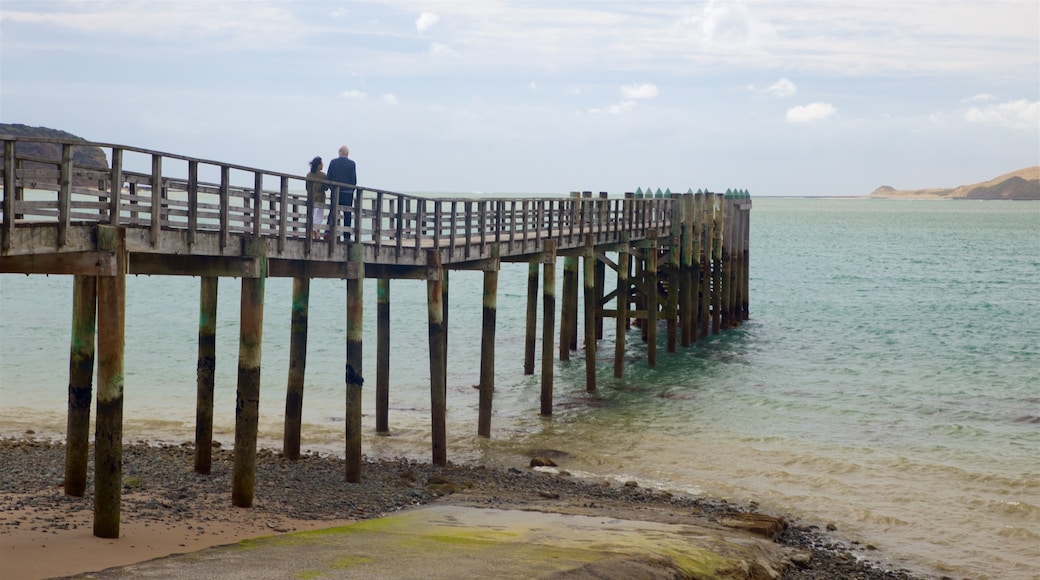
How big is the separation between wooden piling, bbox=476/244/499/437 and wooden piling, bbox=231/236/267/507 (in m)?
6.50

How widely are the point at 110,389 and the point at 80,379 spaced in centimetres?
241

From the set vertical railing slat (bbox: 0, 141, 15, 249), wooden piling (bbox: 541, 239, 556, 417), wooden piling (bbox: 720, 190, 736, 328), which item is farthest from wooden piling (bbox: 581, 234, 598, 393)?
vertical railing slat (bbox: 0, 141, 15, 249)

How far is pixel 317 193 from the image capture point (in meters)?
16.0

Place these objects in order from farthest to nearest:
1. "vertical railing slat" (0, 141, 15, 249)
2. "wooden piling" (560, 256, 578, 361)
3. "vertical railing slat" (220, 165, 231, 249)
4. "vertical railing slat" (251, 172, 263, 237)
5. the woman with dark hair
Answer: "wooden piling" (560, 256, 578, 361), the woman with dark hair, "vertical railing slat" (251, 172, 263, 237), "vertical railing slat" (220, 165, 231, 249), "vertical railing slat" (0, 141, 15, 249)

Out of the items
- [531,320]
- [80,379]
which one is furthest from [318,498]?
[531,320]

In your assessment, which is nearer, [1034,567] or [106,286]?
[106,286]

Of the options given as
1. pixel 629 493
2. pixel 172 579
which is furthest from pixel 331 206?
pixel 172 579

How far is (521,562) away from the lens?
1041 centimetres

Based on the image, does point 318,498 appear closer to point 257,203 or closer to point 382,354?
point 257,203

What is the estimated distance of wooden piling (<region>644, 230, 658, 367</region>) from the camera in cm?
2892

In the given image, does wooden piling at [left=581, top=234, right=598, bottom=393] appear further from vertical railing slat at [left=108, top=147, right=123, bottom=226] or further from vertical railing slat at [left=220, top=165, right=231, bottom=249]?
vertical railing slat at [left=108, top=147, right=123, bottom=226]

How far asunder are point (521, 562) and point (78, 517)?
4.81m

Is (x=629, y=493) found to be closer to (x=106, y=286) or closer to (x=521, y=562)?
(x=521, y=562)

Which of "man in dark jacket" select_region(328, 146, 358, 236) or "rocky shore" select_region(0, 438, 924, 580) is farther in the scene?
"man in dark jacket" select_region(328, 146, 358, 236)
